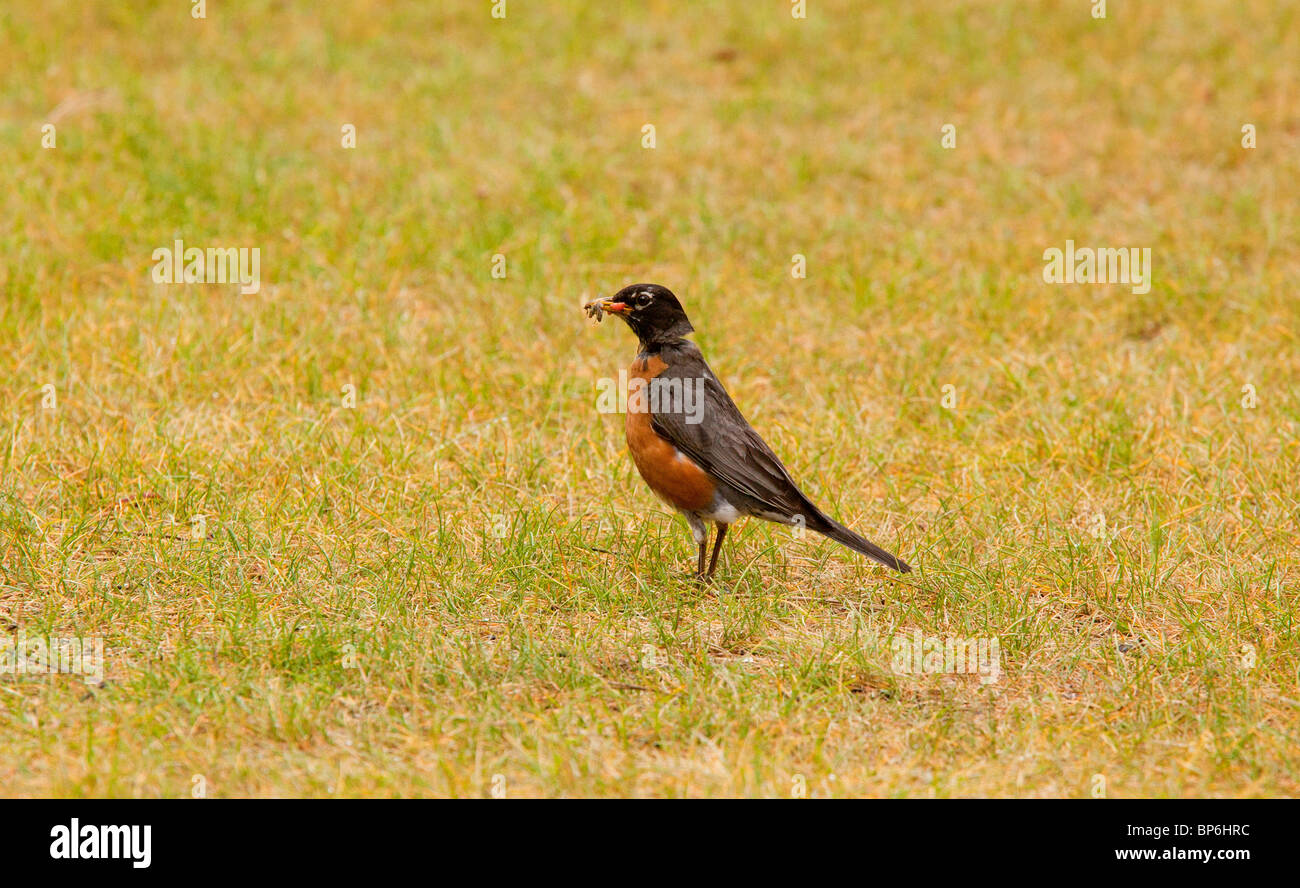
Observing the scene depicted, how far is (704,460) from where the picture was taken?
5.80 m

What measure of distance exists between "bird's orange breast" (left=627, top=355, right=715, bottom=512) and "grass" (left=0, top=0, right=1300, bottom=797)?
297 mm

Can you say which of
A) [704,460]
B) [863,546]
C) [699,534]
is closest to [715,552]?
[699,534]

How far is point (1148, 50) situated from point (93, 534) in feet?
31.4

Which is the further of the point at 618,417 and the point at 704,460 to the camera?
the point at 618,417

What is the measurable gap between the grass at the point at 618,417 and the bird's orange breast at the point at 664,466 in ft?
0.97

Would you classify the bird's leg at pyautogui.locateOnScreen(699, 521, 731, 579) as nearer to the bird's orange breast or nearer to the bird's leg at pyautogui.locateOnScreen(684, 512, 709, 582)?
the bird's leg at pyautogui.locateOnScreen(684, 512, 709, 582)

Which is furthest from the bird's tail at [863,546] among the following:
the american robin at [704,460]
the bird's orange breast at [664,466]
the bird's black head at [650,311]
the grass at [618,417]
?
the bird's black head at [650,311]

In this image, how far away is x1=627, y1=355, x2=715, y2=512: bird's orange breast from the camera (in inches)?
228

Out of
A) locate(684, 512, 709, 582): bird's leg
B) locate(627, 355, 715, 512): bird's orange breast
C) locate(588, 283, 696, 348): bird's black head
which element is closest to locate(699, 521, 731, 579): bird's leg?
locate(684, 512, 709, 582): bird's leg

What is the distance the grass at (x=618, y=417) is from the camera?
4672mm

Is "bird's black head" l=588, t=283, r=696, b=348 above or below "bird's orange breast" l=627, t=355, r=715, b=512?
above

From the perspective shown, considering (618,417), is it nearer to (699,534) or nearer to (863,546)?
(699,534)

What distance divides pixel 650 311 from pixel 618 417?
1292 millimetres

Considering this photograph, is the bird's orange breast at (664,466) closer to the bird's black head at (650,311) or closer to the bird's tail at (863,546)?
the bird's black head at (650,311)
